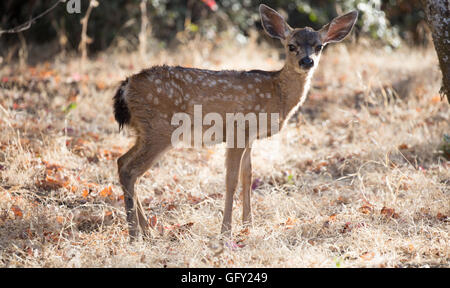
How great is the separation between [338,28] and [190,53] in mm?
5043

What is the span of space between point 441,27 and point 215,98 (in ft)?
7.37

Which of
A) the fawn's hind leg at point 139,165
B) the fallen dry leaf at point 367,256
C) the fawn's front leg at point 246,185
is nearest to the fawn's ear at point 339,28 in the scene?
the fawn's front leg at point 246,185

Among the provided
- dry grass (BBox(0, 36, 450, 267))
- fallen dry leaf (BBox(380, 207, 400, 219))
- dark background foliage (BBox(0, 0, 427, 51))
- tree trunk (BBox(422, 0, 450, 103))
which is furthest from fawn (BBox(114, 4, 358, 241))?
dark background foliage (BBox(0, 0, 427, 51))

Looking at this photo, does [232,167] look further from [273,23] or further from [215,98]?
[273,23]

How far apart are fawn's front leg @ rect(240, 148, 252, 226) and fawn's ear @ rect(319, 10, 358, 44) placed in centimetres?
148

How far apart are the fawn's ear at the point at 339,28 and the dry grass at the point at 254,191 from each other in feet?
2.93

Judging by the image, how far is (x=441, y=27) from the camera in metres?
5.55

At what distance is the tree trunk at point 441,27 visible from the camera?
217 inches

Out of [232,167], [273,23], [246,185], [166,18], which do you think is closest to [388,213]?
[246,185]

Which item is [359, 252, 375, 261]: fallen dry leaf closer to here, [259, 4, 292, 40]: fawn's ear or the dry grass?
the dry grass

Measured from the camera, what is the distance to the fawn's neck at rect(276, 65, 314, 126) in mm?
5852

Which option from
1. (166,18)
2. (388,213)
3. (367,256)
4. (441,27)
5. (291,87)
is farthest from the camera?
(166,18)

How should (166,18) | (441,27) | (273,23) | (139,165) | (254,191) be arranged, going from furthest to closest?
(166,18) → (254,191) → (273,23) → (441,27) → (139,165)

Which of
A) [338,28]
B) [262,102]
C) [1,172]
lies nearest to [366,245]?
[262,102]
